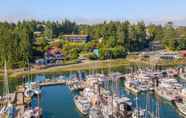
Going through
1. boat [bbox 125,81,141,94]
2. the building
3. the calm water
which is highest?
the building

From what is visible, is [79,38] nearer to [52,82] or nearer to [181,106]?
[52,82]

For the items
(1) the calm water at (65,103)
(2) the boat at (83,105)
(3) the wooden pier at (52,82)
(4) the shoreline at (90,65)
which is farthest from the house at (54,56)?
(2) the boat at (83,105)

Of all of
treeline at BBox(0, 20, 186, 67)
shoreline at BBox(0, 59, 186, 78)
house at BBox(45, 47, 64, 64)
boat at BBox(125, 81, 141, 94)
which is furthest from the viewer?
house at BBox(45, 47, 64, 64)

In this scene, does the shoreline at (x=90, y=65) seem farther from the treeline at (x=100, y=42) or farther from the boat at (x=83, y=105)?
the boat at (x=83, y=105)

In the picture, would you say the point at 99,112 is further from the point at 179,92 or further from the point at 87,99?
the point at 179,92

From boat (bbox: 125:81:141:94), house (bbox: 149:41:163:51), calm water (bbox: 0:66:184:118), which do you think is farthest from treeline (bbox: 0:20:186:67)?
boat (bbox: 125:81:141:94)

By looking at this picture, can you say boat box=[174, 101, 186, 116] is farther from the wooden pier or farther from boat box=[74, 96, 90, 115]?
the wooden pier

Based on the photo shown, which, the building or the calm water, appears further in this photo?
the building

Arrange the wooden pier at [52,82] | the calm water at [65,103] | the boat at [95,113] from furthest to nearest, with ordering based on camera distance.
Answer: the wooden pier at [52,82]
the calm water at [65,103]
the boat at [95,113]
